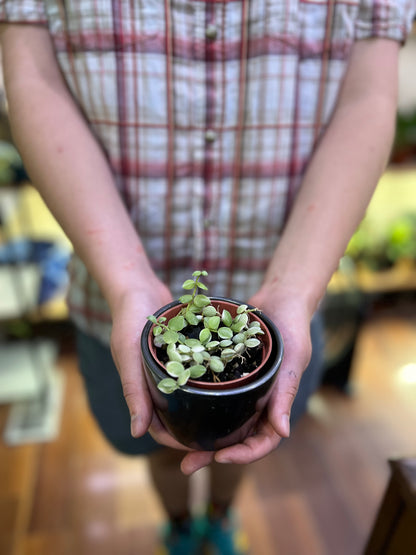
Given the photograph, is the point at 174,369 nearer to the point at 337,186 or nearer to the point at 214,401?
the point at 214,401

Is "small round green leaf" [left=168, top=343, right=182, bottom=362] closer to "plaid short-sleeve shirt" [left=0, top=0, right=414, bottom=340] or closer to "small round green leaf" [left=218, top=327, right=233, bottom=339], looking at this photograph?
"small round green leaf" [left=218, top=327, right=233, bottom=339]

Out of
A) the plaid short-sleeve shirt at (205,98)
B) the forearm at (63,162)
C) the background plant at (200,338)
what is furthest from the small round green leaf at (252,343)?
the plaid short-sleeve shirt at (205,98)

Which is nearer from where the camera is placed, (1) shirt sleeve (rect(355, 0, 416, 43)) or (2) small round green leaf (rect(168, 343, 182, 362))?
(2) small round green leaf (rect(168, 343, 182, 362))

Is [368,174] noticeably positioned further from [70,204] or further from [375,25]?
[70,204]

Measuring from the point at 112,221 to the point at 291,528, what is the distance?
114 cm

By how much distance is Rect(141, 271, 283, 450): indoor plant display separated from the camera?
1.52 ft

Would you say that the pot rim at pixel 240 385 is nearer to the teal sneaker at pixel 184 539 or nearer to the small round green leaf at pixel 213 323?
the small round green leaf at pixel 213 323

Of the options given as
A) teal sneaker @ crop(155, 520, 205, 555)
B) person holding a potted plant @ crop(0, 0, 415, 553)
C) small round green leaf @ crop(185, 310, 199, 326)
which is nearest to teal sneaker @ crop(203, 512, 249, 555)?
teal sneaker @ crop(155, 520, 205, 555)

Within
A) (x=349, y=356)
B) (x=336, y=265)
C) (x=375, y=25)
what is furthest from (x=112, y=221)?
(x=349, y=356)

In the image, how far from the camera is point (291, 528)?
1323 mm

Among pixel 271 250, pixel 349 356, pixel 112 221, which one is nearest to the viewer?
pixel 112 221

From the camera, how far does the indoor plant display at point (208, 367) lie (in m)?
0.46

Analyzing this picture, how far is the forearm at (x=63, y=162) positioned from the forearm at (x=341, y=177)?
0.78ft

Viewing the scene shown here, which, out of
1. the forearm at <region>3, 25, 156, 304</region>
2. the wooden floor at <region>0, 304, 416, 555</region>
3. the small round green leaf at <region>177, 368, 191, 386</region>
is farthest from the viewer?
the wooden floor at <region>0, 304, 416, 555</region>
